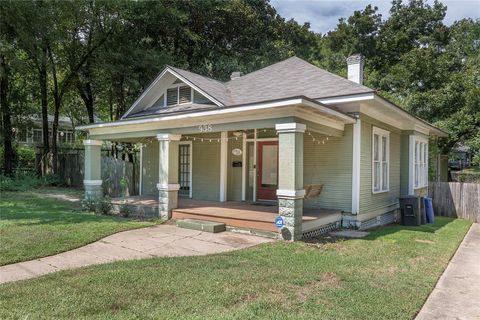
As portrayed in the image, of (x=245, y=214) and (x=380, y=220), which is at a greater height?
(x=245, y=214)

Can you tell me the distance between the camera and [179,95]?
1192 centimetres

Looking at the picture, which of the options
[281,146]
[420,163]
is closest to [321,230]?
[281,146]

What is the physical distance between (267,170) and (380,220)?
360 cm

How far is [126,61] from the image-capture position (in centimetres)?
1836

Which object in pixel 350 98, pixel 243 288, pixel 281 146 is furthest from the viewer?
pixel 350 98

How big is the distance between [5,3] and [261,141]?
35.8 feet

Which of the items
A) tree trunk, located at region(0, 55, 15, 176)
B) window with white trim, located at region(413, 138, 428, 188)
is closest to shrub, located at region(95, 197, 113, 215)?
window with white trim, located at region(413, 138, 428, 188)

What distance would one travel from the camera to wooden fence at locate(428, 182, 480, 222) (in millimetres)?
12359

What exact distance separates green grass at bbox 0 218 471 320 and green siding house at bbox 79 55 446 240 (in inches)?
68.0

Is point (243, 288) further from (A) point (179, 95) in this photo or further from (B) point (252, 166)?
(A) point (179, 95)

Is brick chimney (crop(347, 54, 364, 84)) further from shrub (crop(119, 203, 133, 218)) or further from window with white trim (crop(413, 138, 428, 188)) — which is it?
shrub (crop(119, 203, 133, 218))

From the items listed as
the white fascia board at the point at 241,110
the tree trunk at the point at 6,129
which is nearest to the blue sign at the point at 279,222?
the white fascia board at the point at 241,110

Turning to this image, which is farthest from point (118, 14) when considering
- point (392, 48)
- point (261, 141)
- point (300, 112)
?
point (392, 48)

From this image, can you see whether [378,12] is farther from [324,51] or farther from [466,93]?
[466,93]
